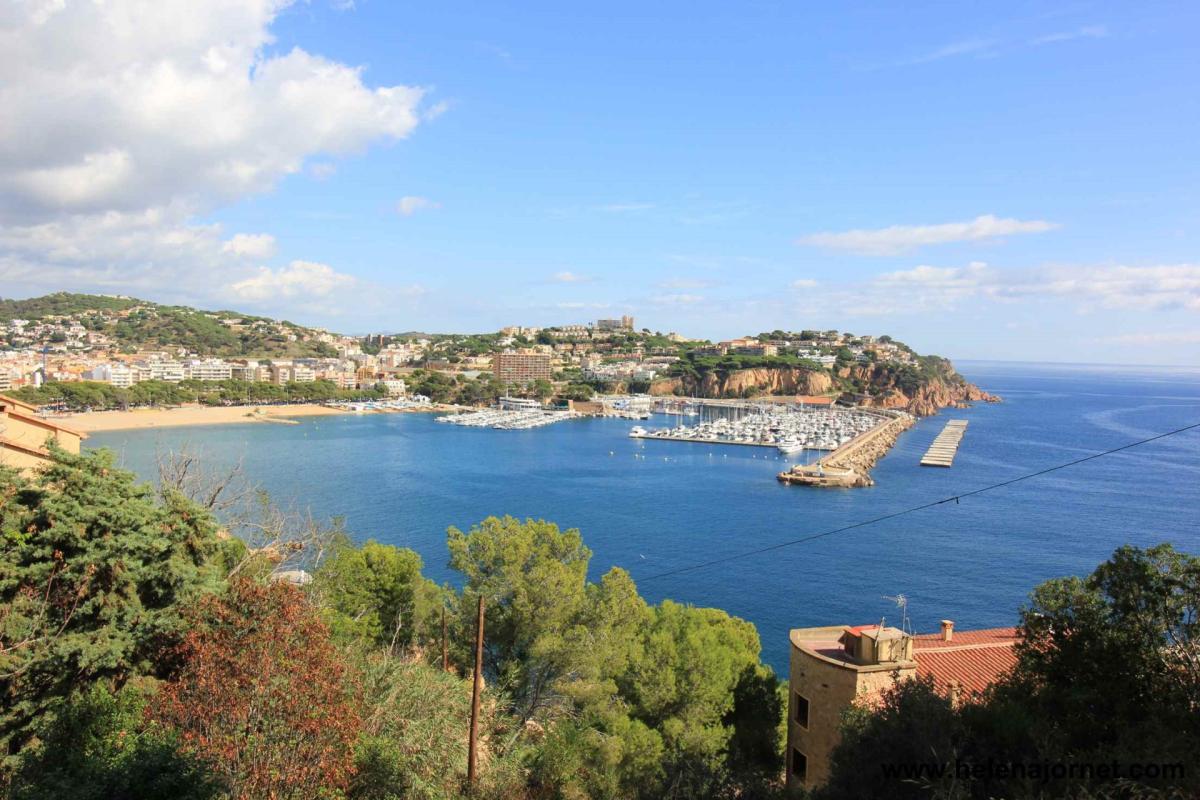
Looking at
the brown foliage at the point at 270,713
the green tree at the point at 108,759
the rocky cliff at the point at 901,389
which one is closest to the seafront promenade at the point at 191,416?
the green tree at the point at 108,759

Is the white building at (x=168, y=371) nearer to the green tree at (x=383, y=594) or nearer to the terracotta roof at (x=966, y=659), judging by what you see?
the green tree at (x=383, y=594)

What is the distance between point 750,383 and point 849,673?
53287 mm

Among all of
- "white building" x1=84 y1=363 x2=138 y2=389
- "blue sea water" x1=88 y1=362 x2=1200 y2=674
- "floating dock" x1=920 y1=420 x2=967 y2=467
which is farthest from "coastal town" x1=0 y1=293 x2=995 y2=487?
"blue sea water" x1=88 y1=362 x2=1200 y2=674

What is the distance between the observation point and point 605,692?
227 inches

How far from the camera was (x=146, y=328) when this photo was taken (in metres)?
69.1

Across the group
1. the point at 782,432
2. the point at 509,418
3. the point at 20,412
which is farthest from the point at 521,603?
the point at 509,418

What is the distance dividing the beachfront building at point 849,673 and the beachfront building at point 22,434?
6529mm

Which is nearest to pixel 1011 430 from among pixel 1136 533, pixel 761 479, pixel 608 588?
pixel 761 479

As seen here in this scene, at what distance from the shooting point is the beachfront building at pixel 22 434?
6715 millimetres

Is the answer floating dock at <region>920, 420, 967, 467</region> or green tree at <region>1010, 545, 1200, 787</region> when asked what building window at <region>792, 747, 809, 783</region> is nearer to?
green tree at <region>1010, 545, 1200, 787</region>

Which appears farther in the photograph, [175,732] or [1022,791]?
[175,732]

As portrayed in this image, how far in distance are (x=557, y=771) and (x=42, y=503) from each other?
355 centimetres

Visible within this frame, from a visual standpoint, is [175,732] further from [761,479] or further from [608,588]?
[761,479]

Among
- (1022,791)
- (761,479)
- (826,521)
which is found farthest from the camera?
(761,479)
